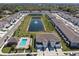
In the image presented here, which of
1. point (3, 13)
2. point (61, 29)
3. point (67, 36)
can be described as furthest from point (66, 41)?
point (3, 13)

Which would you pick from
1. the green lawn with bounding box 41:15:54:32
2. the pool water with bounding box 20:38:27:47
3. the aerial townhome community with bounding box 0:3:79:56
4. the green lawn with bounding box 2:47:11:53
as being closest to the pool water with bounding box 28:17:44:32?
the aerial townhome community with bounding box 0:3:79:56

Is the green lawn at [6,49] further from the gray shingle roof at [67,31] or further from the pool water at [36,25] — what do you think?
the gray shingle roof at [67,31]

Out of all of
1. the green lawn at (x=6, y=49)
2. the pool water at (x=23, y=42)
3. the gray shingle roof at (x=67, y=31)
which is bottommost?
the green lawn at (x=6, y=49)

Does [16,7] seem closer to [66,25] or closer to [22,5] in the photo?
[22,5]

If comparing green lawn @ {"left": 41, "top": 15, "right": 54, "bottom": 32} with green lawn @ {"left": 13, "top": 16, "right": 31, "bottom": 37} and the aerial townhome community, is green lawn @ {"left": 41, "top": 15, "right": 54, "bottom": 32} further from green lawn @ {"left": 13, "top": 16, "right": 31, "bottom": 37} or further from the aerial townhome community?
green lawn @ {"left": 13, "top": 16, "right": 31, "bottom": 37}

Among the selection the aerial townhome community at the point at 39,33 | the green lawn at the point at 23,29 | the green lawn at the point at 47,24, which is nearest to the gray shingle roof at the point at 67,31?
the aerial townhome community at the point at 39,33

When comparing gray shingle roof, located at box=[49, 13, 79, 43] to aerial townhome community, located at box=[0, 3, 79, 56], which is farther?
gray shingle roof, located at box=[49, 13, 79, 43]

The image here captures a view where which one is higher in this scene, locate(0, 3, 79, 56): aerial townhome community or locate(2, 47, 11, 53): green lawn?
locate(0, 3, 79, 56): aerial townhome community

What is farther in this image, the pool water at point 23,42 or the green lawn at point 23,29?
the green lawn at point 23,29
